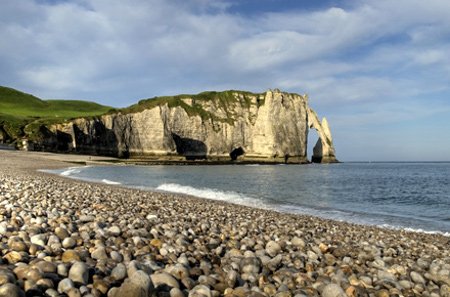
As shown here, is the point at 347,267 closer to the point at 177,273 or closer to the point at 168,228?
the point at 177,273

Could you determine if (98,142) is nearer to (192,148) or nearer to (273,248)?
(192,148)

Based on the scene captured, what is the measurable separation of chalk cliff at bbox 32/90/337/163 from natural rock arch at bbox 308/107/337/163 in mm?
333

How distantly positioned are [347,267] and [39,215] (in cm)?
643

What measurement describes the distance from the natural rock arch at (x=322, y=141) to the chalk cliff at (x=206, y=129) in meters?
0.33

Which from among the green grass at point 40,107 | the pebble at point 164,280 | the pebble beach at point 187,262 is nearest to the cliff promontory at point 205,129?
the green grass at point 40,107

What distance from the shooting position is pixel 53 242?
5.82 meters

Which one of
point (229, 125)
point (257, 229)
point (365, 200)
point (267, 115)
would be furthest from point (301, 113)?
point (257, 229)

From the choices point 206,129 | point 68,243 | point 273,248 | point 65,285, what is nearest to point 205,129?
point 206,129

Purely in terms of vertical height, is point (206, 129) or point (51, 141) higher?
point (206, 129)

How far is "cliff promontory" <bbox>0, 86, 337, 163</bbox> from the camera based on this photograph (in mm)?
105188

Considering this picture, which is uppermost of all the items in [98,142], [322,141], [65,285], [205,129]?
[205,129]

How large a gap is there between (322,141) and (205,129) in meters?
40.3

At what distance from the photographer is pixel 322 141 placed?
126625 mm

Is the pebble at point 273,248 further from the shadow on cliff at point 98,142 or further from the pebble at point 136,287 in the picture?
the shadow on cliff at point 98,142
